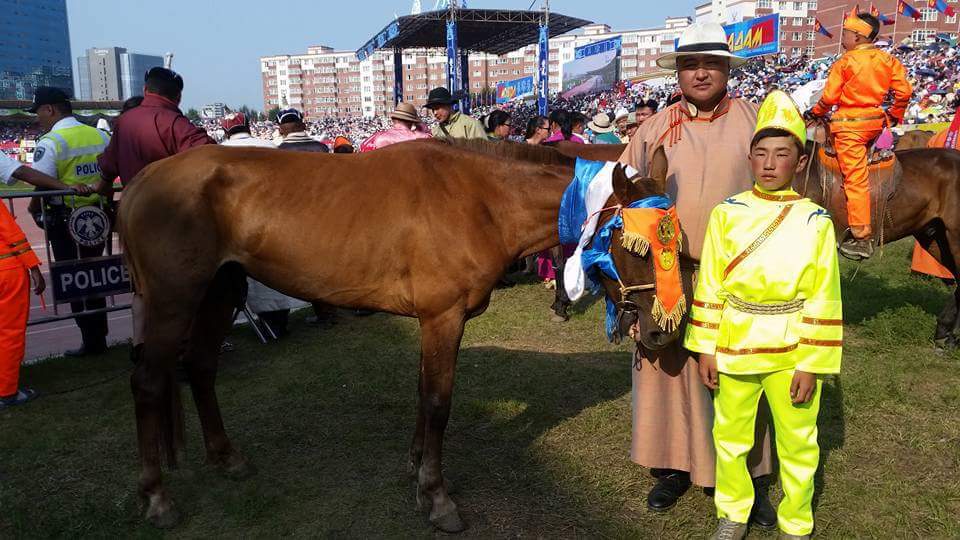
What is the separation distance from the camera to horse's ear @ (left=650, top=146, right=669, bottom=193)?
112 inches

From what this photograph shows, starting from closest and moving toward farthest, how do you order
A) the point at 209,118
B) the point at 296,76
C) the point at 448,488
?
the point at 448,488
the point at 209,118
the point at 296,76

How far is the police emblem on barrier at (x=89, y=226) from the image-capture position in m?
5.28

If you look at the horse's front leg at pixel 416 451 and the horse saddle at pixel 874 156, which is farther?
the horse saddle at pixel 874 156

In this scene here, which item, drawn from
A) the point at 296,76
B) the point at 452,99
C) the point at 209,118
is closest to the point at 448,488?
the point at 452,99

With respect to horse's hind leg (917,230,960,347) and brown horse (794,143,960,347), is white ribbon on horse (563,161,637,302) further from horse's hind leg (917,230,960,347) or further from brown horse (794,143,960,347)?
horse's hind leg (917,230,960,347)

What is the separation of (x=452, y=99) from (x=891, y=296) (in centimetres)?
567

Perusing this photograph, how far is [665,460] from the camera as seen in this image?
3.25 m

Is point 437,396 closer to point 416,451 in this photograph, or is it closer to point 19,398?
point 416,451

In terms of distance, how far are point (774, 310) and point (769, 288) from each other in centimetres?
10

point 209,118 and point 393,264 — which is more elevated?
point 209,118

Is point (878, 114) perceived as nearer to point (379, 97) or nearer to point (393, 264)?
point (393, 264)

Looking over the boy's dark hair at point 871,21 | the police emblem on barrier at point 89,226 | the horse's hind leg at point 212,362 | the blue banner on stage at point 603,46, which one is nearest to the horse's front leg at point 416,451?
the horse's hind leg at point 212,362

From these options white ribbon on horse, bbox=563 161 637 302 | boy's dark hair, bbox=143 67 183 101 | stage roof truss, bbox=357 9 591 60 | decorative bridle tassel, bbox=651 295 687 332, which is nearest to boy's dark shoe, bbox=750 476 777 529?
decorative bridle tassel, bbox=651 295 687 332

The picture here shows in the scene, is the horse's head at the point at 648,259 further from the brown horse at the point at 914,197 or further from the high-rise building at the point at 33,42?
the high-rise building at the point at 33,42
